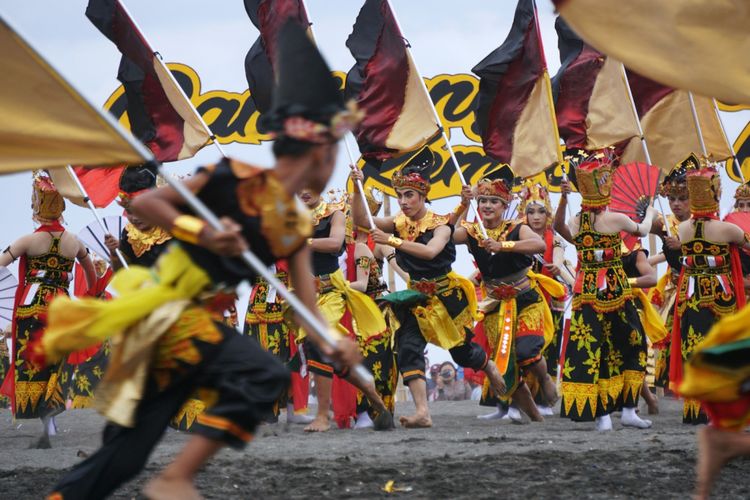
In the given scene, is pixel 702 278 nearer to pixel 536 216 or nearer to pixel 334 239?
pixel 334 239

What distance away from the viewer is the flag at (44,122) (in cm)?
479

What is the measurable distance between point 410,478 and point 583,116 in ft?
19.5

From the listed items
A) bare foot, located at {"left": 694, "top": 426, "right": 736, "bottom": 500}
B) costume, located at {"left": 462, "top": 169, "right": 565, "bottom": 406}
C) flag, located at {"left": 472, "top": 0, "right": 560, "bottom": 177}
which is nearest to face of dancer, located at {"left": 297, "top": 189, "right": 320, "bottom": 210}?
costume, located at {"left": 462, "top": 169, "right": 565, "bottom": 406}

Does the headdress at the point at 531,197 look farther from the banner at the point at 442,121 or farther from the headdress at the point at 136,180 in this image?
the headdress at the point at 136,180

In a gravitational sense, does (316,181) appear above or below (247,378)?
above

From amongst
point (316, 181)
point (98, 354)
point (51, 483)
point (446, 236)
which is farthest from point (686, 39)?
point (98, 354)

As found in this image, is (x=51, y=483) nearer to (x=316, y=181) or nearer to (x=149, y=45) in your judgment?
(x=316, y=181)

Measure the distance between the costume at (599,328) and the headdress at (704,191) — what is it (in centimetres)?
64

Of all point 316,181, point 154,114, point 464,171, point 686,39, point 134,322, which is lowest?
point 134,322

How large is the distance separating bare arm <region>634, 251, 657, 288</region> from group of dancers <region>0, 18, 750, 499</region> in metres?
0.02

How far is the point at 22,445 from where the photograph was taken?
981 centimetres

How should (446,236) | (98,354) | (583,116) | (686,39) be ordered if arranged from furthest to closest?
(98,354)
(583,116)
(446,236)
(686,39)

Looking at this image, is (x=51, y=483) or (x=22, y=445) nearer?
(x=51, y=483)

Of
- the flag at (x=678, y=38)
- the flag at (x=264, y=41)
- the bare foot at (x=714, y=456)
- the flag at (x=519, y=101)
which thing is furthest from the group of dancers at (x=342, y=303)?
the flag at (x=264, y=41)
